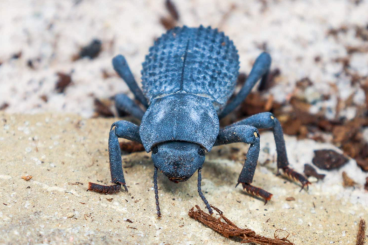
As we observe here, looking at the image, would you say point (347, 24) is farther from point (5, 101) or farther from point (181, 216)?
point (5, 101)

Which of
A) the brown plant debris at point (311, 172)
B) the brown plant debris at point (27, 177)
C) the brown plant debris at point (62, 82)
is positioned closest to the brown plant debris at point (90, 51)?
the brown plant debris at point (62, 82)

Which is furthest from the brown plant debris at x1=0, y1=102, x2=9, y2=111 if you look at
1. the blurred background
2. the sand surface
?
the sand surface

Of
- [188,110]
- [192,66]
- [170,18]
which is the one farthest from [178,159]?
[170,18]

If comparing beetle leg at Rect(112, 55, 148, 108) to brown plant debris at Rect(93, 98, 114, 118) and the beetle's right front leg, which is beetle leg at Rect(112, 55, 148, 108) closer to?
brown plant debris at Rect(93, 98, 114, 118)

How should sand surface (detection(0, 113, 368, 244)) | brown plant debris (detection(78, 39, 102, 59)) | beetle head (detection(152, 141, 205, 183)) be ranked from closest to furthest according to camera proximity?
sand surface (detection(0, 113, 368, 244)), beetle head (detection(152, 141, 205, 183)), brown plant debris (detection(78, 39, 102, 59))

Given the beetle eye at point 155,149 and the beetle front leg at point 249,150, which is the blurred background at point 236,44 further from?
the beetle eye at point 155,149
